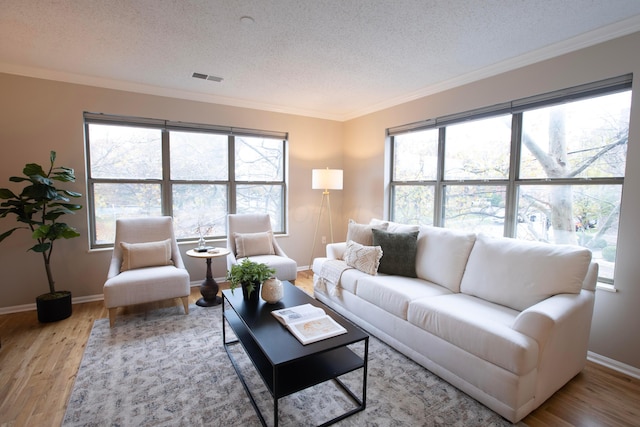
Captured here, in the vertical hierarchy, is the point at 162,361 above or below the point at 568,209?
below

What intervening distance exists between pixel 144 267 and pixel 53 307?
0.85 metres

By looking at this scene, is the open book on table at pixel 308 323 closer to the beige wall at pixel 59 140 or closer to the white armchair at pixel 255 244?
the white armchair at pixel 255 244

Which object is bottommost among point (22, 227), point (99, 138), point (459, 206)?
point (22, 227)

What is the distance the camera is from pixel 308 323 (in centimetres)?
198

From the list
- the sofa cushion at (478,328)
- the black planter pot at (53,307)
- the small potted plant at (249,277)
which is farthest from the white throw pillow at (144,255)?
the sofa cushion at (478,328)

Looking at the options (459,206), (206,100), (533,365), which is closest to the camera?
(533,365)

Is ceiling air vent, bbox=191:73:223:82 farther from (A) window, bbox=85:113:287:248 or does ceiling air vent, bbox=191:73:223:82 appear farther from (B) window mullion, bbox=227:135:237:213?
(B) window mullion, bbox=227:135:237:213

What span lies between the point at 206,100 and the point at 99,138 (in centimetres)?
131

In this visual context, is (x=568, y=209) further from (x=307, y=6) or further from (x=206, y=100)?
(x=206, y=100)

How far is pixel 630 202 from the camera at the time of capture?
88.1 inches

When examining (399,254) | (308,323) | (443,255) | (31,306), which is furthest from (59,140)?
(443,255)

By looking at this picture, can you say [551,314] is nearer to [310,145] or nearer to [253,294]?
[253,294]

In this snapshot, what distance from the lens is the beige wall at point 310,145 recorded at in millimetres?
2271

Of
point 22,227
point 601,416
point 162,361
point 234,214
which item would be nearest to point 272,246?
point 234,214
